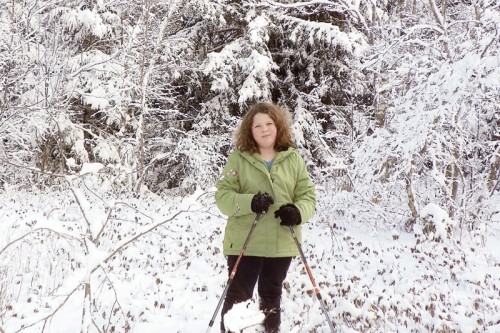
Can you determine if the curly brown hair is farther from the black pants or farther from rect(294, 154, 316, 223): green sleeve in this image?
the black pants

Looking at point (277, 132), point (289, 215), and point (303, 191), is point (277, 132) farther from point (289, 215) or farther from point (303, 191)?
point (289, 215)

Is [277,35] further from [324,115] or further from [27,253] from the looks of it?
[27,253]

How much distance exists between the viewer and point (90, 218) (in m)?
2.82

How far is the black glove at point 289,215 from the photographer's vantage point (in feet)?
11.0

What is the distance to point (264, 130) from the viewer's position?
3662mm

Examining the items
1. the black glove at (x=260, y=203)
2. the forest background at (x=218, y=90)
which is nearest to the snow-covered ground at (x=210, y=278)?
the black glove at (x=260, y=203)

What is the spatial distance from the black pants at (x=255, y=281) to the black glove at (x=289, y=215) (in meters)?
0.41

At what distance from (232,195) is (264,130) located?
64 cm

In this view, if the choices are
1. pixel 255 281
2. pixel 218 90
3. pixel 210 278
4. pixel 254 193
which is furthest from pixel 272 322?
pixel 218 90

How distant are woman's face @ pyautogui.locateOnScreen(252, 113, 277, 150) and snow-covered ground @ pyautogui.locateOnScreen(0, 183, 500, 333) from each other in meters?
0.79

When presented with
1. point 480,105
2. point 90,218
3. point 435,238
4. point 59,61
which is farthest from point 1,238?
point 480,105

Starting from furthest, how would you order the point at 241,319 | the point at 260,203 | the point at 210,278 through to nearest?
the point at 210,278, the point at 260,203, the point at 241,319

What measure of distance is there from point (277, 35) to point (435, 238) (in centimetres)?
829

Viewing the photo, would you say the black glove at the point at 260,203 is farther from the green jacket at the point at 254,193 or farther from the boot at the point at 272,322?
the boot at the point at 272,322
